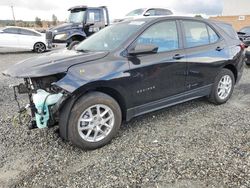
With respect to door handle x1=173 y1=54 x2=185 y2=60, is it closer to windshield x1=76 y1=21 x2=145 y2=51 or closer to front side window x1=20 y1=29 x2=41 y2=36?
windshield x1=76 y1=21 x2=145 y2=51

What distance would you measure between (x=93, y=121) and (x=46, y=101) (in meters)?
0.64

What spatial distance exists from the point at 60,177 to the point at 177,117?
2294 mm

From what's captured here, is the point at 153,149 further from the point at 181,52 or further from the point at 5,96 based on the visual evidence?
the point at 5,96

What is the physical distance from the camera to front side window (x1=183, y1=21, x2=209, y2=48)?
416cm

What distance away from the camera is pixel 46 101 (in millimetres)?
3053

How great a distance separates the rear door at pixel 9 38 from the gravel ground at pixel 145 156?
10.7 m

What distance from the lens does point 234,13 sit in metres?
38.2

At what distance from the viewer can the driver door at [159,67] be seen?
3525mm

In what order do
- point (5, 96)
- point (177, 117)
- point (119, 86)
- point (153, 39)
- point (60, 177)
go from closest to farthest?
point (60, 177) < point (119, 86) < point (153, 39) < point (177, 117) < point (5, 96)

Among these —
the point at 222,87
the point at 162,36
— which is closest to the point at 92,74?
the point at 162,36

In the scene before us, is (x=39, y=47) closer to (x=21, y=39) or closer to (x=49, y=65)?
(x=21, y=39)

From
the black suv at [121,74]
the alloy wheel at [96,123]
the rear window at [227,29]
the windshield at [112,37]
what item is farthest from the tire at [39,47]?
the alloy wheel at [96,123]

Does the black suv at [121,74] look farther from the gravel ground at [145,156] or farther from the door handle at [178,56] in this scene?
the gravel ground at [145,156]

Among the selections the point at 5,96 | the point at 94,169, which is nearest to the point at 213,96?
the point at 94,169
